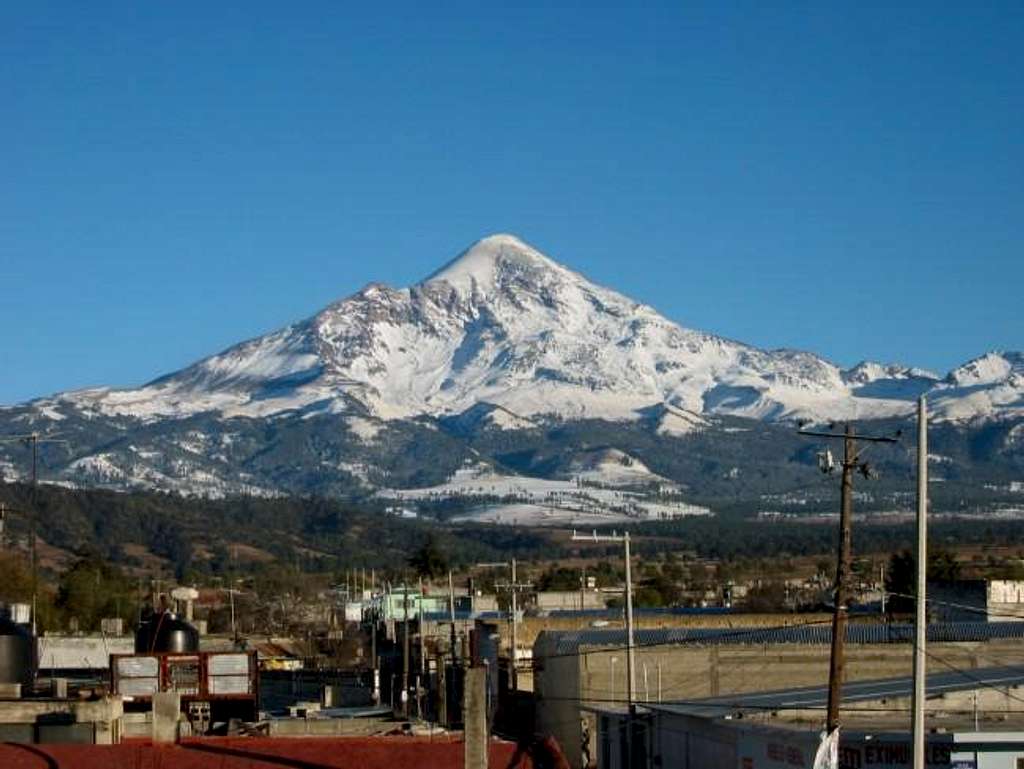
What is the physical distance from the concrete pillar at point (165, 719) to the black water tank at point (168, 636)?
13.4 meters

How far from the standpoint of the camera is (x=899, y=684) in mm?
62562

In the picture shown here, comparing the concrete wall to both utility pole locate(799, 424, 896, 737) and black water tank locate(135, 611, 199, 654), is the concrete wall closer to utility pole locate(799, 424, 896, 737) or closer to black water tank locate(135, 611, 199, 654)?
black water tank locate(135, 611, 199, 654)

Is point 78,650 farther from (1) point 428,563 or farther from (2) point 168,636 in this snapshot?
(1) point 428,563

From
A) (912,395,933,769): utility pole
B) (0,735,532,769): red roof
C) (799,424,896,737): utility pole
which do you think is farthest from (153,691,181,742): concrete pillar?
(912,395,933,769): utility pole

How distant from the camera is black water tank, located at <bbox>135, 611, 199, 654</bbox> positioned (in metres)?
49.5

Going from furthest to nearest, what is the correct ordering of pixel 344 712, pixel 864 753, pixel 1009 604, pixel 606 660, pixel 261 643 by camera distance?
pixel 261 643, pixel 1009 604, pixel 606 660, pixel 344 712, pixel 864 753

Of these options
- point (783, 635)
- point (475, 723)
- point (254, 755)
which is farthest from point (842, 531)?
point (783, 635)

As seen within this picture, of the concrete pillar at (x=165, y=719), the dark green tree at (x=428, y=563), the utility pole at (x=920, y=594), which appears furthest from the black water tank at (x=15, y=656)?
the dark green tree at (x=428, y=563)

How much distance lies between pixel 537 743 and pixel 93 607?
95775 millimetres

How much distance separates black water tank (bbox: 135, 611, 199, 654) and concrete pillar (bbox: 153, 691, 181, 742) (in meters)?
13.4

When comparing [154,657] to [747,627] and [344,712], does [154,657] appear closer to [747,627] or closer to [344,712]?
[344,712]

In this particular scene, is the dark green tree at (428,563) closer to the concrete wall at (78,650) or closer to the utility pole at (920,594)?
the concrete wall at (78,650)

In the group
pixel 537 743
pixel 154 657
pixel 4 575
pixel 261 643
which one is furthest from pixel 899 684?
pixel 4 575

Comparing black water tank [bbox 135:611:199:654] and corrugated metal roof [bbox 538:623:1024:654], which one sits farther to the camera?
corrugated metal roof [bbox 538:623:1024:654]
